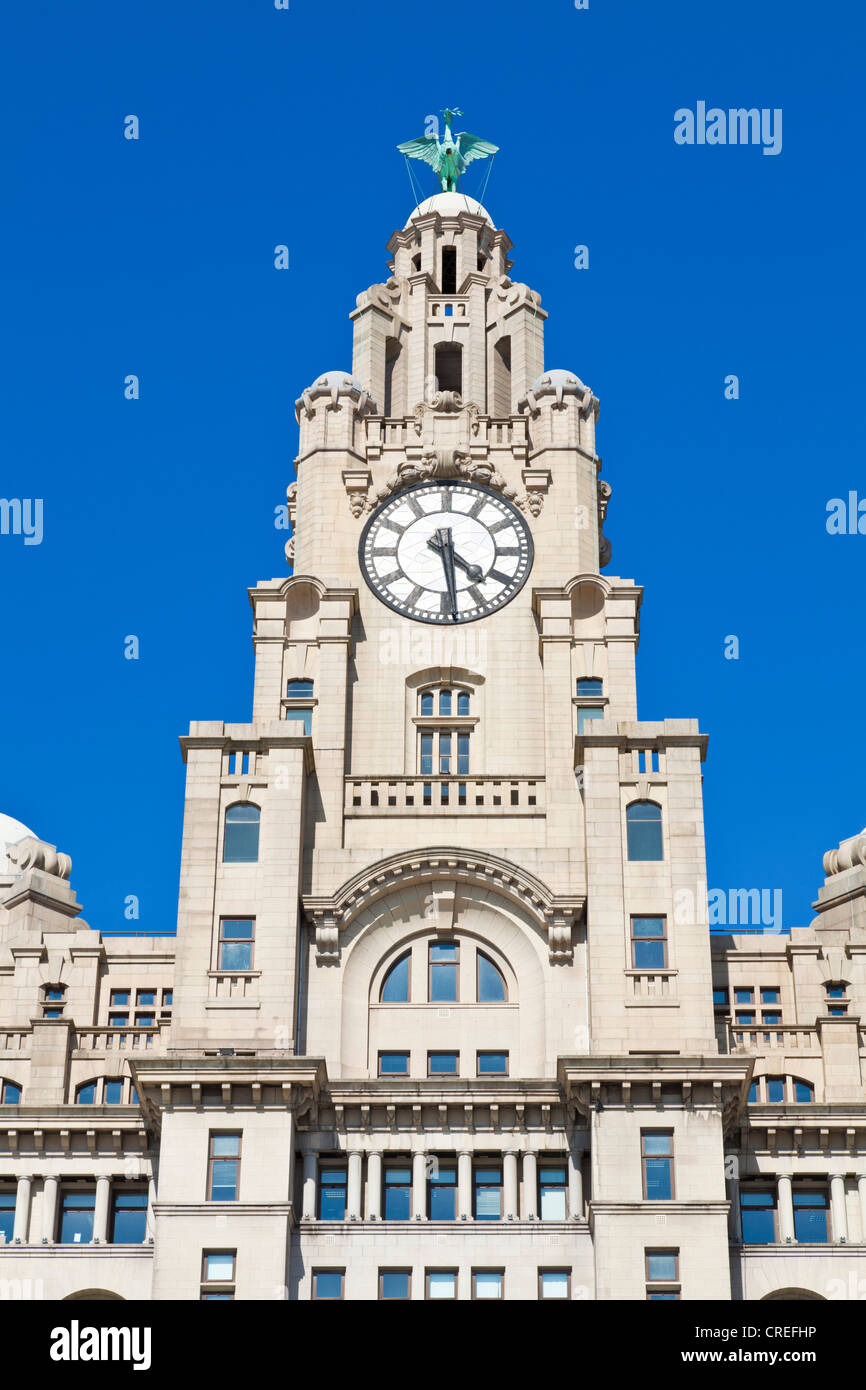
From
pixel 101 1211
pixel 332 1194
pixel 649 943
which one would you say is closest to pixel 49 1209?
pixel 101 1211

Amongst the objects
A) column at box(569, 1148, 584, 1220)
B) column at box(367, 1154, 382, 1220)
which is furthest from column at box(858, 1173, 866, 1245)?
column at box(367, 1154, 382, 1220)

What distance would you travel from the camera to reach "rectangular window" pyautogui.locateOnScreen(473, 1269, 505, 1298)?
59.0 meters

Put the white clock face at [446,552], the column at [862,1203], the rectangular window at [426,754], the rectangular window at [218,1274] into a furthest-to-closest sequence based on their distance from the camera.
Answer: the white clock face at [446,552], the rectangular window at [426,754], the column at [862,1203], the rectangular window at [218,1274]

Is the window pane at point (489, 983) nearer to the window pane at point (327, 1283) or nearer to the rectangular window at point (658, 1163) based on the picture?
the rectangular window at point (658, 1163)

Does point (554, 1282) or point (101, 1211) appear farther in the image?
point (101, 1211)

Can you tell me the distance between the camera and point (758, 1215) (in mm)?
61625

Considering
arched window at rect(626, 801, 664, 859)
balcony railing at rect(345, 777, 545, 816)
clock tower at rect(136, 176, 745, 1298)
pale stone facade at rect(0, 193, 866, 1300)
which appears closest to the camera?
pale stone facade at rect(0, 193, 866, 1300)

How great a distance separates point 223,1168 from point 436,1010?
321 inches

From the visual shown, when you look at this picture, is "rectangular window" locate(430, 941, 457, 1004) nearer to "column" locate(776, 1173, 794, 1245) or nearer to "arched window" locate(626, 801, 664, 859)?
"arched window" locate(626, 801, 664, 859)

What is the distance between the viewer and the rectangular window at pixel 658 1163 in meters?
58.9

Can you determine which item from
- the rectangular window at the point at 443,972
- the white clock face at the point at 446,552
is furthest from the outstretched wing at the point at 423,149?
the rectangular window at the point at 443,972

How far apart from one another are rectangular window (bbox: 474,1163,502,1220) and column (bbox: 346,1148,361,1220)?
3.13 m

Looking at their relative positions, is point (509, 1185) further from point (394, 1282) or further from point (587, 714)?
point (587, 714)

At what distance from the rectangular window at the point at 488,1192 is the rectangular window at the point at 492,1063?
3120 millimetres
